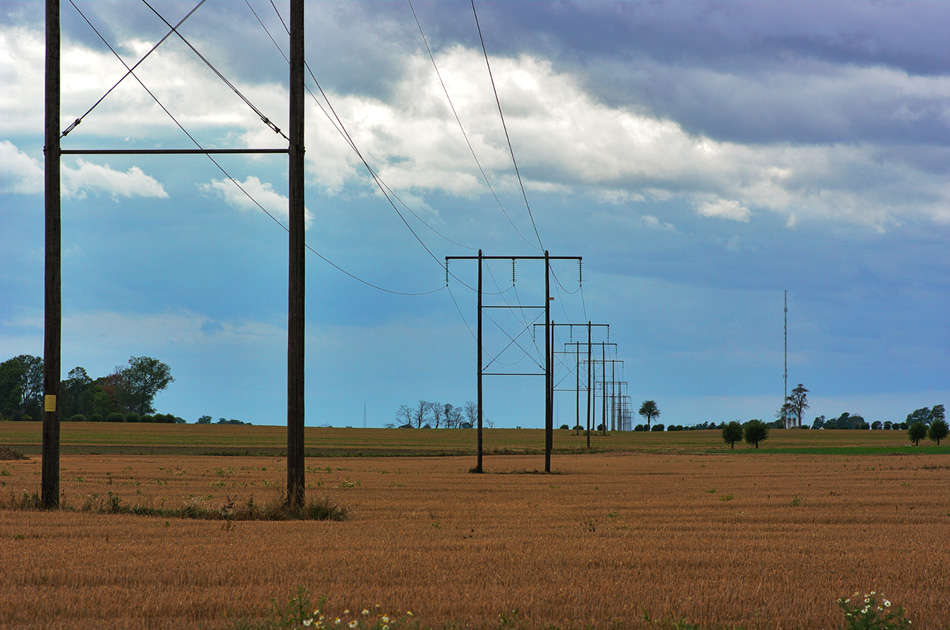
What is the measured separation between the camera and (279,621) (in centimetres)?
795

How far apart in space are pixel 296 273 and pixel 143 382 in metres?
178

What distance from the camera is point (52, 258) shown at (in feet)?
65.2

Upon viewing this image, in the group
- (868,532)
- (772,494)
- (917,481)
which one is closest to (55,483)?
(868,532)

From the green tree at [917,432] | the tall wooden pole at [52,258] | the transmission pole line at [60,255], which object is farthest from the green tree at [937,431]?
the tall wooden pole at [52,258]

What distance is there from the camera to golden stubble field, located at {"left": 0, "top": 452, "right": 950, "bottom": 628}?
8.83 m

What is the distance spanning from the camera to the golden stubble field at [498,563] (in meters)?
8.83

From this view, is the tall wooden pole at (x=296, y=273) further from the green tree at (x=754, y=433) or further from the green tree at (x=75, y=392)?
the green tree at (x=75, y=392)

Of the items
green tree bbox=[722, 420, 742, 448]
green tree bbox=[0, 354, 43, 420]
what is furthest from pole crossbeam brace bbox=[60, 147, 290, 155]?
green tree bbox=[0, 354, 43, 420]

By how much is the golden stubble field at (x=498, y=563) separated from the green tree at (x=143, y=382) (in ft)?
564

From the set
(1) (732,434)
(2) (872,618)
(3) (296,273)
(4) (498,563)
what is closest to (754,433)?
(1) (732,434)

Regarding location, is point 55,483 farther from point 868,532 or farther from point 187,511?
point 868,532

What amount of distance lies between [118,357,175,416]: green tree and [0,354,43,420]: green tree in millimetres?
16797

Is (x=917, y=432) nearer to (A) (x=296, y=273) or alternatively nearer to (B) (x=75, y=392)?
(A) (x=296, y=273)

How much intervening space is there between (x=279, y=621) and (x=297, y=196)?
12.7 metres
